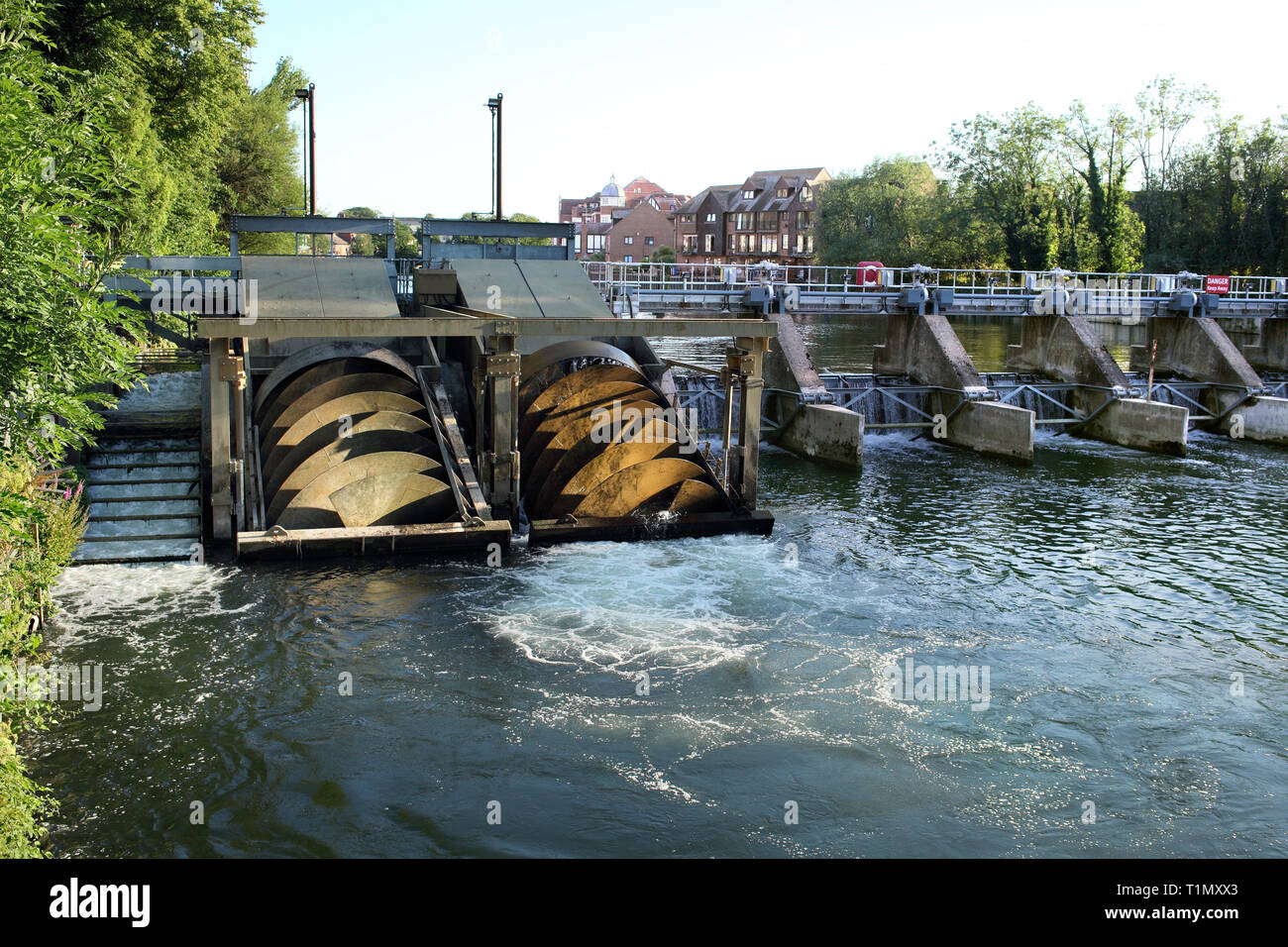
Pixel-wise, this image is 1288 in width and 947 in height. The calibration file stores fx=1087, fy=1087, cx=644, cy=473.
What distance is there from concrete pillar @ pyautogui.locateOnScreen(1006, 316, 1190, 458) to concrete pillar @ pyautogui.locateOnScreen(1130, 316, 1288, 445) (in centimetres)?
183

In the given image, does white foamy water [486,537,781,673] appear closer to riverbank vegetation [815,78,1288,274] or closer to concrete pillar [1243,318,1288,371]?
concrete pillar [1243,318,1288,371]

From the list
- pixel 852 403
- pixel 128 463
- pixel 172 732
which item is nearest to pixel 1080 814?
pixel 172 732

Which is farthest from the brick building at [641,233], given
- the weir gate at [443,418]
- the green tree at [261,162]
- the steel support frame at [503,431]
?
the steel support frame at [503,431]

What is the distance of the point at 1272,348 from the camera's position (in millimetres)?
44750

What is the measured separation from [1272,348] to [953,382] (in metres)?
20.9

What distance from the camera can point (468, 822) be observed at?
10.2 meters

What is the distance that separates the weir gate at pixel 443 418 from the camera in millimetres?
18047

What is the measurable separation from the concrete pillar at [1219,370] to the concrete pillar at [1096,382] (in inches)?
72.1

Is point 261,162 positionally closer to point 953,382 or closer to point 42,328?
point 953,382

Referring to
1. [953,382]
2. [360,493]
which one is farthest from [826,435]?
[360,493]
